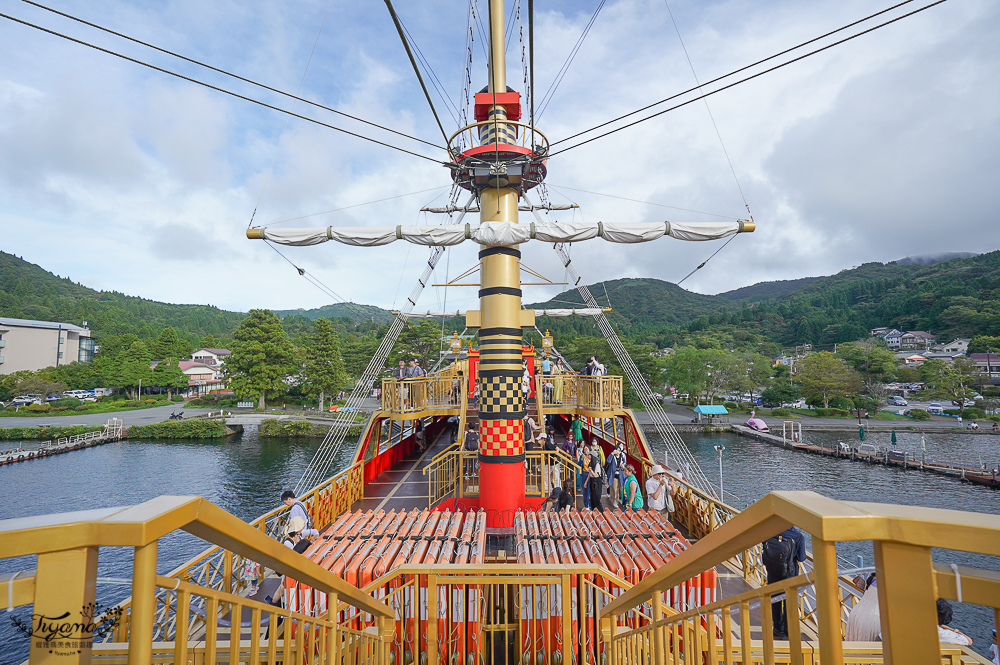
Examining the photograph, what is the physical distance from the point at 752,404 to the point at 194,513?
56094 mm

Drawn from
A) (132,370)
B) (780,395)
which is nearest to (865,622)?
(780,395)

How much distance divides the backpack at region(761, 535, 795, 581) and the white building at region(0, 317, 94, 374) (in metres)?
74.7

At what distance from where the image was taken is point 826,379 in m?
43.2

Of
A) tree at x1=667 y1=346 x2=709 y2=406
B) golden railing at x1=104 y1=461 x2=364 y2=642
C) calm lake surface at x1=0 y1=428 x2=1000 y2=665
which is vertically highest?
tree at x1=667 y1=346 x2=709 y2=406

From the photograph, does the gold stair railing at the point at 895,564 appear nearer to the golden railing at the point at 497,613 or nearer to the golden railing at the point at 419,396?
the golden railing at the point at 497,613

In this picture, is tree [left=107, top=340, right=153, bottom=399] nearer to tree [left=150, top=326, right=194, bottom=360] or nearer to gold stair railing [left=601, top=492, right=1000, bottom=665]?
tree [left=150, top=326, right=194, bottom=360]

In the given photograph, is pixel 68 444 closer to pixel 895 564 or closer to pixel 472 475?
pixel 472 475

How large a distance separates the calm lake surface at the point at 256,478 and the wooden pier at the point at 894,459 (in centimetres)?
63

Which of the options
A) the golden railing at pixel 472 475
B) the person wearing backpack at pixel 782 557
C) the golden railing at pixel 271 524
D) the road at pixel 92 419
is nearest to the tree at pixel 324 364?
the road at pixel 92 419

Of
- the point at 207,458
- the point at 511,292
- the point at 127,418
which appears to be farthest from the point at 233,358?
the point at 511,292

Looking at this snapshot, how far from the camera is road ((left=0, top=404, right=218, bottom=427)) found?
36.9 metres

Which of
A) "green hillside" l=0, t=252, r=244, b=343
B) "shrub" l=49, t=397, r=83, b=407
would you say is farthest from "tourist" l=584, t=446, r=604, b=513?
"green hillside" l=0, t=252, r=244, b=343

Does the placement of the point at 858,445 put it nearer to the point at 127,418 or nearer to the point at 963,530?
the point at 963,530

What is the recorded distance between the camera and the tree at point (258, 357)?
43.4 meters
